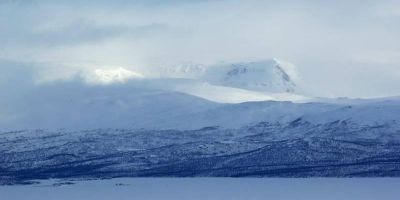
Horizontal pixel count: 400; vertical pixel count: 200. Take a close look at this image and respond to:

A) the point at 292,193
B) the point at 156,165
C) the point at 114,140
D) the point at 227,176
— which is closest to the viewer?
the point at 292,193

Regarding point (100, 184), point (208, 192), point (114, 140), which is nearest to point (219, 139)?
point (114, 140)

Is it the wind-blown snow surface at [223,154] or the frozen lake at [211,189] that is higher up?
the wind-blown snow surface at [223,154]

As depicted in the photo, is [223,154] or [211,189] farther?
[223,154]

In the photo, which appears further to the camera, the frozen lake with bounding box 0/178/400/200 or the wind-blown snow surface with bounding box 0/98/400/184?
the wind-blown snow surface with bounding box 0/98/400/184

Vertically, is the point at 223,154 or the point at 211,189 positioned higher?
the point at 223,154

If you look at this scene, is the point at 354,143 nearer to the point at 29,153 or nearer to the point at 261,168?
the point at 261,168

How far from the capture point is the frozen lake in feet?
364

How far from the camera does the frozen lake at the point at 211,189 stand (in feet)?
364

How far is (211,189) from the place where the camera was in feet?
399

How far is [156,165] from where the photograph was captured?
166m

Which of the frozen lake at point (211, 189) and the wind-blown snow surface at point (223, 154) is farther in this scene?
the wind-blown snow surface at point (223, 154)

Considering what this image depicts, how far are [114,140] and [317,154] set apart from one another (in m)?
45.9

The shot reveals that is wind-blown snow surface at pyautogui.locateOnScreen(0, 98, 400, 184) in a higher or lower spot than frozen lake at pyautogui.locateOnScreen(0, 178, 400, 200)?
higher

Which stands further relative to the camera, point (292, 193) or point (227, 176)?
point (227, 176)
